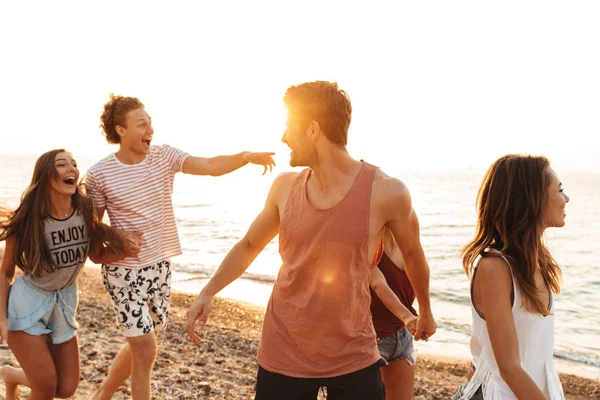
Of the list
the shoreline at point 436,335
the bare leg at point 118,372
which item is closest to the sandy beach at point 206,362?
the shoreline at point 436,335

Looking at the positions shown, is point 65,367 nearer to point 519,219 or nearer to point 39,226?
point 39,226

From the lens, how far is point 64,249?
4.43m

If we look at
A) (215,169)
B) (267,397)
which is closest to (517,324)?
(267,397)

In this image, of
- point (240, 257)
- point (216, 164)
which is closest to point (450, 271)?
point (216, 164)

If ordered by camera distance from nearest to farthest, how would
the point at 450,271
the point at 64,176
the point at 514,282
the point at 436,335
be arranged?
the point at 514,282, the point at 64,176, the point at 436,335, the point at 450,271

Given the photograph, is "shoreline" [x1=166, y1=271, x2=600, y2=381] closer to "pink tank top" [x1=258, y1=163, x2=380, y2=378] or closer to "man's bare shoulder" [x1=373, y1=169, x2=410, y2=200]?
"pink tank top" [x1=258, y1=163, x2=380, y2=378]

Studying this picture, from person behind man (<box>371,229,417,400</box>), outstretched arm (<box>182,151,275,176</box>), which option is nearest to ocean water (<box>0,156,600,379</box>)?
person behind man (<box>371,229,417,400</box>)

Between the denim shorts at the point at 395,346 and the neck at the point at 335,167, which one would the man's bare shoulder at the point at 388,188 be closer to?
the neck at the point at 335,167

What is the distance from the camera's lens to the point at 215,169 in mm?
4922

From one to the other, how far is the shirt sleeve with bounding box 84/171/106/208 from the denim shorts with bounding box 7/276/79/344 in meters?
0.65

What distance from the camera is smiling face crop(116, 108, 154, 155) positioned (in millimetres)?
4820

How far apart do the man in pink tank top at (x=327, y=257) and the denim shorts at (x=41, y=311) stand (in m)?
1.99

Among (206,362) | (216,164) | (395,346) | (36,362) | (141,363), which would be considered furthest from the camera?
(206,362)

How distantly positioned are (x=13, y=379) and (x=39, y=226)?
1.44 m
